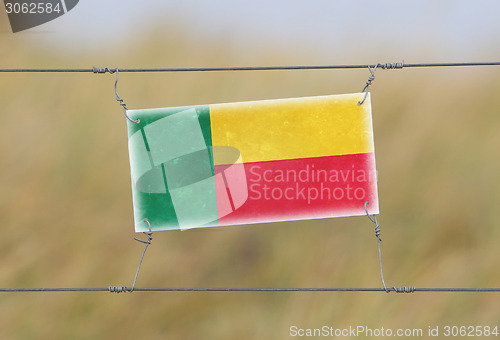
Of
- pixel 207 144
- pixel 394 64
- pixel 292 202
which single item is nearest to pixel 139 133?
pixel 207 144

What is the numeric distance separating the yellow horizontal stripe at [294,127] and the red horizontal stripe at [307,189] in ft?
0.11

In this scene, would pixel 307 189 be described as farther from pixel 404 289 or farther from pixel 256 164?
pixel 404 289

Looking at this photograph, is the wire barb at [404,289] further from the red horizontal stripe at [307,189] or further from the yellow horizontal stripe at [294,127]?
the yellow horizontal stripe at [294,127]

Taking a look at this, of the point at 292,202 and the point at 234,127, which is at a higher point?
the point at 234,127

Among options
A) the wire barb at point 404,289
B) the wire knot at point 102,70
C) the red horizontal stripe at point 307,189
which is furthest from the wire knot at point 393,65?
the wire knot at point 102,70

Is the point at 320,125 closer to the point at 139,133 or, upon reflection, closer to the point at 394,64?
the point at 394,64

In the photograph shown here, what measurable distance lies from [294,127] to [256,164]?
0.57ft

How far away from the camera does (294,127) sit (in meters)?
1.88

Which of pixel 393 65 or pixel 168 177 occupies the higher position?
pixel 393 65

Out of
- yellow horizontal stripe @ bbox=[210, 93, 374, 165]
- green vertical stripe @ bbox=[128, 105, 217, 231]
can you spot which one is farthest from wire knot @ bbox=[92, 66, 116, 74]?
yellow horizontal stripe @ bbox=[210, 93, 374, 165]

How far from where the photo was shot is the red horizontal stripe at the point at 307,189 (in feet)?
6.13

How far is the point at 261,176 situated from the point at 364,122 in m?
0.37

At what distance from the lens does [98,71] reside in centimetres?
187

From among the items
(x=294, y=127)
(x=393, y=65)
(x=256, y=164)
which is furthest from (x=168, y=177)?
(x=393, y=65)
